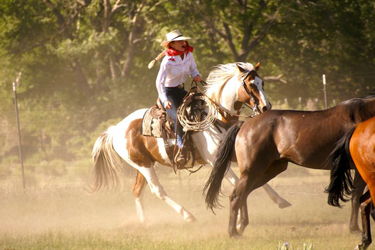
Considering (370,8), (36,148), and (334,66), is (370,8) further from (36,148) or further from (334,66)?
(36,148)

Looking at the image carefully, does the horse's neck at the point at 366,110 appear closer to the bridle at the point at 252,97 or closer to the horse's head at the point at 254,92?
the horse's head at the point at 254,92

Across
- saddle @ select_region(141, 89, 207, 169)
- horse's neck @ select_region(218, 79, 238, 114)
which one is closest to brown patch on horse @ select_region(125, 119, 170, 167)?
saddle @ select_region(141, 89, 207, 169)

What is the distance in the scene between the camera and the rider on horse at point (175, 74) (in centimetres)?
841

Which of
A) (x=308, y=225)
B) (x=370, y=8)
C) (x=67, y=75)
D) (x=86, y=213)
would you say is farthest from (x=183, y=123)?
(x=67, y=75)

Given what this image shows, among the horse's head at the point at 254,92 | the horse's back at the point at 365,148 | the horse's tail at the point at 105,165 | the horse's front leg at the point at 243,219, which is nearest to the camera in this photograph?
the horse's back at the point at 365,148

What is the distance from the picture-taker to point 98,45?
72.7 ft

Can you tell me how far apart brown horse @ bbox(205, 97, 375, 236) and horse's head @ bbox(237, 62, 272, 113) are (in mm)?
755

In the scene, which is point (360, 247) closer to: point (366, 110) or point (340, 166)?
point (340, 166)

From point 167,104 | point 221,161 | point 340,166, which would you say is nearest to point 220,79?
point 167,104

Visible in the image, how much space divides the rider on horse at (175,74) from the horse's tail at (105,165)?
197 cm

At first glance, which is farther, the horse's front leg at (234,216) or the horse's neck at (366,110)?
the horse's front leg at (234,216)

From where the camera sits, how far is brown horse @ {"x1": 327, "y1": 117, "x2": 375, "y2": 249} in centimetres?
580

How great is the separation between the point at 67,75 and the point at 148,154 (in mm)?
18973

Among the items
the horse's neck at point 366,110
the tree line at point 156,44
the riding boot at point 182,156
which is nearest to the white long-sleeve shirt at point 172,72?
the riding boot at point 182,156
